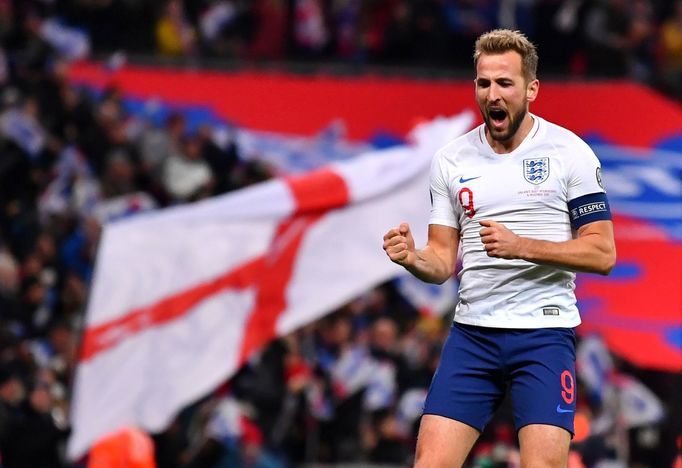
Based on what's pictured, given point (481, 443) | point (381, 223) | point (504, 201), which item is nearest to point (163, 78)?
point (381, 223)

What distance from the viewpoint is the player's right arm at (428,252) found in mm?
6285

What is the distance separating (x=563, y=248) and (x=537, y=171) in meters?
0.41

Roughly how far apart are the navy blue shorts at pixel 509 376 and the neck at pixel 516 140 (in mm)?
787

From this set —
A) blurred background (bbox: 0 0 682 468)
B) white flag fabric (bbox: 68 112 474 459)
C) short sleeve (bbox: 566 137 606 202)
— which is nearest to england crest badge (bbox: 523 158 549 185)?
short sleeve (bbox: 566 137 606 202)

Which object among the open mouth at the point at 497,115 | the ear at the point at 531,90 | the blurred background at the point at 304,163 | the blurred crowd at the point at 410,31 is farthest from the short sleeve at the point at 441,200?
the blurred crowd at the point at 410,31

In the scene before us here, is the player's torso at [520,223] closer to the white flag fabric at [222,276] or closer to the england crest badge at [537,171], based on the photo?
the england crest badge at [537,171]

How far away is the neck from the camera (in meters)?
6.48

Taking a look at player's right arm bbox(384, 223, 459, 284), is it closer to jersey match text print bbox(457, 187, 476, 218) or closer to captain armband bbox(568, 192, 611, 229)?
jersey match text print bbox(457, 187, 476, 218)

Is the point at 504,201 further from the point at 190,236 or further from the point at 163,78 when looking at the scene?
the point at 163,78

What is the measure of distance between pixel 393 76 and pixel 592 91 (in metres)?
2.47

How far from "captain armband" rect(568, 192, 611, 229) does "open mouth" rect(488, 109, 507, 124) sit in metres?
0.47

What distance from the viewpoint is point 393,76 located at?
18656mm

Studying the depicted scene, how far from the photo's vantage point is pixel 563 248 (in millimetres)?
6156

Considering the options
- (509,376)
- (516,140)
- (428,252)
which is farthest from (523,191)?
(509,376)
